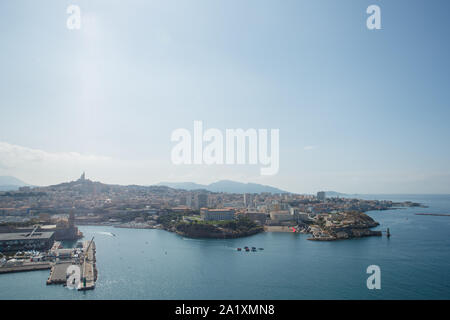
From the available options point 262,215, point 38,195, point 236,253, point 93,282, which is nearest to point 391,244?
point 236,253

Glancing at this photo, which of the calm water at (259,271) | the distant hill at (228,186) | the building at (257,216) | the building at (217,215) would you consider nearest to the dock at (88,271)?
the calm water at (259,271)

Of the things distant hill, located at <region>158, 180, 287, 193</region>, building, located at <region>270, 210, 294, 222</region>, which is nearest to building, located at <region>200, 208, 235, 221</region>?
building, located at <region>270, 210, 294, 222</region>

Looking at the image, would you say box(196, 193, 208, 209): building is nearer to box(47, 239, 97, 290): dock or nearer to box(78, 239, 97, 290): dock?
box(78, 239, 97, 290): dock

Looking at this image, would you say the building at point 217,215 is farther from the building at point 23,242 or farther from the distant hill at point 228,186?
the distant hill at point 228,186

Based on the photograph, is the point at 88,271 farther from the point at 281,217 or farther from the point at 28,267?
the point at 281,217

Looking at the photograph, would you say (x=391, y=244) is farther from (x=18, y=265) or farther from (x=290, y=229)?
(x=18, y=265)
